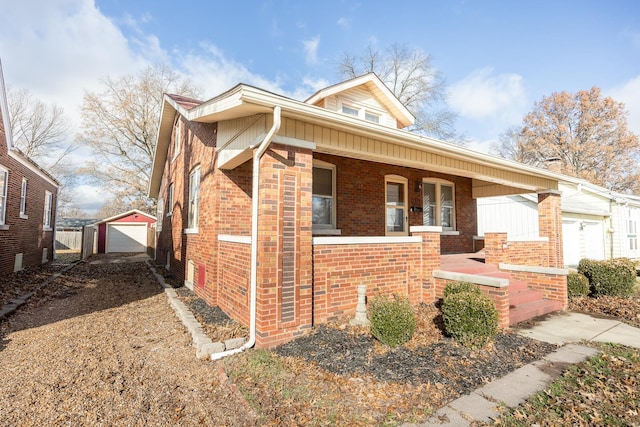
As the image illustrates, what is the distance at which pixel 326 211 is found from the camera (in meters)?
8.03

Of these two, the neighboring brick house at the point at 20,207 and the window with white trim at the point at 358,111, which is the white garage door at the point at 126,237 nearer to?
the neighboring brick house at the point at 20,207

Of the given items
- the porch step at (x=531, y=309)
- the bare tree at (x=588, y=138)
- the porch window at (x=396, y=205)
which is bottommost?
the porch step at (x=531, y=309)

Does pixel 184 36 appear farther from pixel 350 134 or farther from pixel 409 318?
pixel 409 318

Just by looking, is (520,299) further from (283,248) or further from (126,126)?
(126,126)

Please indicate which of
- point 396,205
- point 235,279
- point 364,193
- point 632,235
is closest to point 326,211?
point 364,193

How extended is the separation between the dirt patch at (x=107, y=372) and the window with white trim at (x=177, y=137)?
5.78 metres

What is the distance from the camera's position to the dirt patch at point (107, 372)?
290cm

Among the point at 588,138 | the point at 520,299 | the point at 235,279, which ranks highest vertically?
the point at 588,138

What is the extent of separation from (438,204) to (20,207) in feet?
49.7

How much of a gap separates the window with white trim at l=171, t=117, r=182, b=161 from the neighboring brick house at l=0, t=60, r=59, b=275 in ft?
16.1

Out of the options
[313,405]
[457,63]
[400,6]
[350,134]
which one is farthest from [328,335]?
[457,63]

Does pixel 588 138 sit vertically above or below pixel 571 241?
above

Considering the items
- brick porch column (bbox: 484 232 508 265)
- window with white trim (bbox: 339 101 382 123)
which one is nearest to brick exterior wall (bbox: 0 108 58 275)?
window with white trim (bbox: 339 101 382 123)

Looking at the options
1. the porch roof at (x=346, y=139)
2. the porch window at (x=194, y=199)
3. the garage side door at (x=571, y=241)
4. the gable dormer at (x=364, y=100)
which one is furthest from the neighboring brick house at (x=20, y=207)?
the garage side door at (x=571, y=241)
